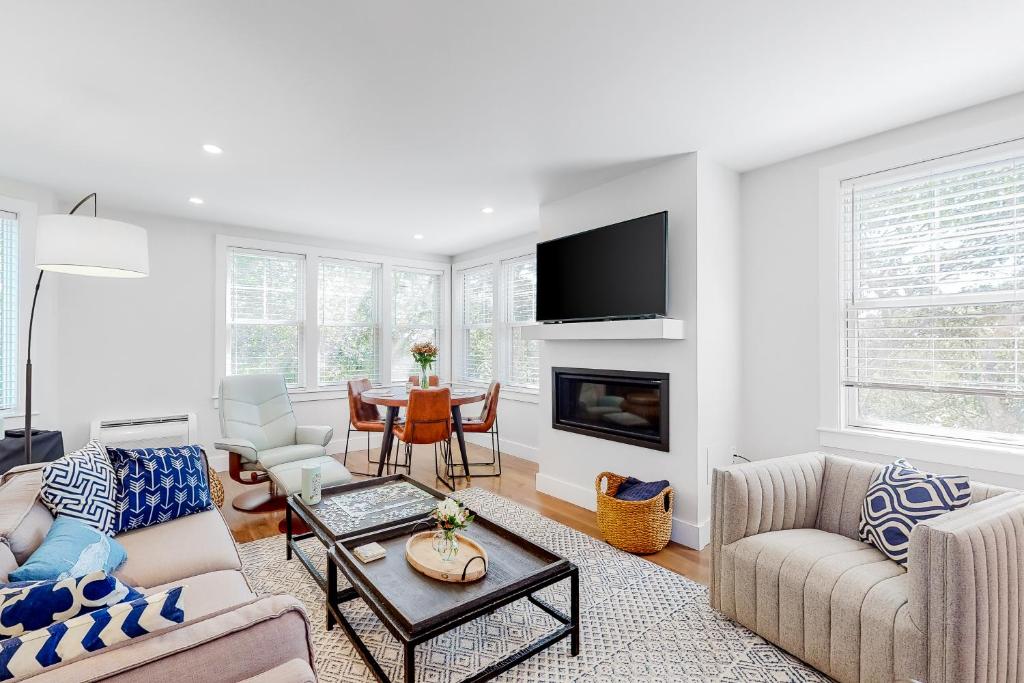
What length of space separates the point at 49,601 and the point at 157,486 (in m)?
1.40

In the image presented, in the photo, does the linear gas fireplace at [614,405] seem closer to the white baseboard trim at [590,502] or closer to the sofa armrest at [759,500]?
the white baseboard trim at [590,502]

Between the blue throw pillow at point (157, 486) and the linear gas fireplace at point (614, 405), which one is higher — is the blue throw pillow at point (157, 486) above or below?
below

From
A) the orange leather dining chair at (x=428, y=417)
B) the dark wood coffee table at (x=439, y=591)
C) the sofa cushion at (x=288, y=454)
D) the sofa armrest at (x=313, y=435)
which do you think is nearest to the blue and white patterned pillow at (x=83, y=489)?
the dark wood coffee table at (x=439, y=591)

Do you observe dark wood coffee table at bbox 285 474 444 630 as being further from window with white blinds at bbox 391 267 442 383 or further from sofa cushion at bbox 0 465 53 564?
window with white blinds at bbox 391 267 442 383

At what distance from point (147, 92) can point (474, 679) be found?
2.95 m

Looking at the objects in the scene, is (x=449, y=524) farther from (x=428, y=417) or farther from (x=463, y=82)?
(x=428, y=417)

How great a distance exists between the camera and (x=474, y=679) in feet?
5.69

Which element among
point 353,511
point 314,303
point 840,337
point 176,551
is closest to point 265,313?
point 314,303

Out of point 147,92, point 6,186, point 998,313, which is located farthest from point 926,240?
point 6,186

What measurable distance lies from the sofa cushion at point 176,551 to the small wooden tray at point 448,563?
71cm

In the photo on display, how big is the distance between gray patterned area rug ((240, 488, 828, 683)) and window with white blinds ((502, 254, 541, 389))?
9.42ft

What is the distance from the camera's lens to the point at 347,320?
5.66m

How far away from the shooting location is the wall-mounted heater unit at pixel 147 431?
407 centimetres

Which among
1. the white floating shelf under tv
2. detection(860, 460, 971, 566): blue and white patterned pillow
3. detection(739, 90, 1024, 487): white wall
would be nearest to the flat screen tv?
the white floating shelf under tv
